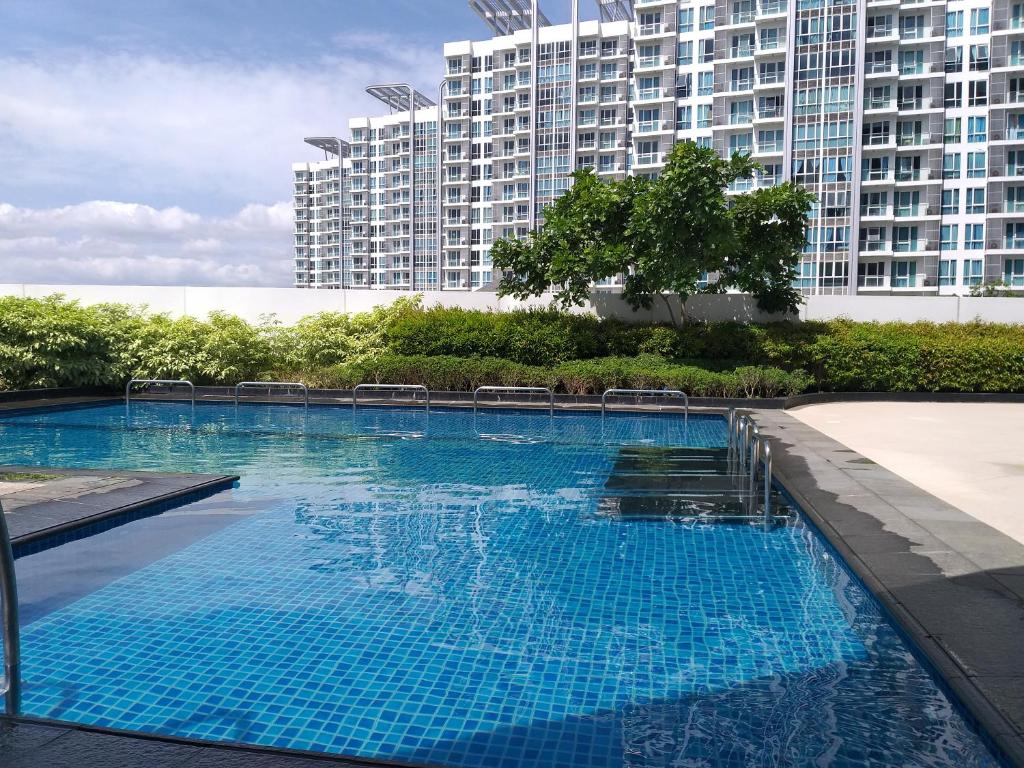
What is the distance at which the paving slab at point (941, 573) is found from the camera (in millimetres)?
3752

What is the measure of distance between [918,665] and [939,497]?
441 cm

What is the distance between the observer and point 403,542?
702cm

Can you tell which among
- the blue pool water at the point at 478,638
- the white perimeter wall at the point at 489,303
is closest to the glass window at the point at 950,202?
the white perimeter wall at the point at 489,303

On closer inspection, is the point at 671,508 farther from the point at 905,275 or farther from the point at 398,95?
the point at 398,95

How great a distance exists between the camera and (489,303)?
23.7 metres

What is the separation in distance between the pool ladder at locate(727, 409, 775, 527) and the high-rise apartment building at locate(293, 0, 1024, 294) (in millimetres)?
35308

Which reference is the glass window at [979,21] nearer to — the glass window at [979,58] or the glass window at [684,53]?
the glass window at [979,58]

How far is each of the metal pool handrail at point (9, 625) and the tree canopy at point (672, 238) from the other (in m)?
17.1

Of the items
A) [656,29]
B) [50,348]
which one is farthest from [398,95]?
[50,348]

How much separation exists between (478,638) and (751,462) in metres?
5.62

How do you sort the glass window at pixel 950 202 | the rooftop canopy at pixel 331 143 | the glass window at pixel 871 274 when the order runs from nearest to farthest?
the glass window at pixel 950 202, the glass window at pixel 871 274, the rooftop canopy at pixel 331 143

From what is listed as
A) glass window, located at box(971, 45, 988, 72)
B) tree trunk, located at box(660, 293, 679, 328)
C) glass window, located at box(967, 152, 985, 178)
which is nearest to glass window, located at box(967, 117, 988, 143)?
glass window, located at box(967, 152, 985, 178)

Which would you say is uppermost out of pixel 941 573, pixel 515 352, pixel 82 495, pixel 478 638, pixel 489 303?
pixel 489 303

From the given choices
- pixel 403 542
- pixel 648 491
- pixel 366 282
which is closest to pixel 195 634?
pixel 403 542
